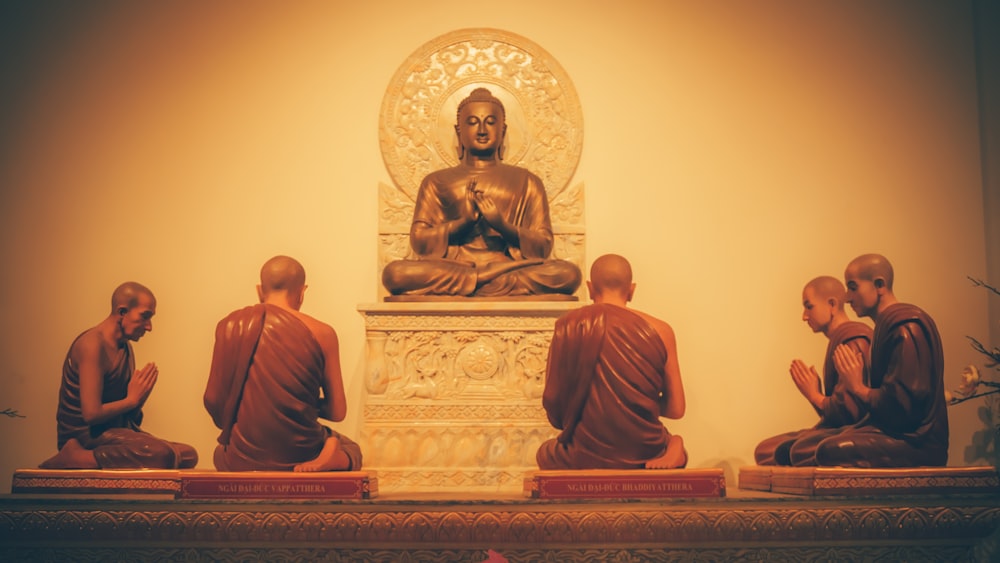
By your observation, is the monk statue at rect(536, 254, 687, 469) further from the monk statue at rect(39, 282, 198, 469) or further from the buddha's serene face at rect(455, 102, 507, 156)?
the buddha's serene face at rect(455, 102, 507, 156)

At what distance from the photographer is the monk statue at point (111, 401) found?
5148 millimetres

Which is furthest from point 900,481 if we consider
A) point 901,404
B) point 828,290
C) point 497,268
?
point 497,268

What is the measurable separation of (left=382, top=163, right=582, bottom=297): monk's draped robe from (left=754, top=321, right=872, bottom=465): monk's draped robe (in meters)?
1.64

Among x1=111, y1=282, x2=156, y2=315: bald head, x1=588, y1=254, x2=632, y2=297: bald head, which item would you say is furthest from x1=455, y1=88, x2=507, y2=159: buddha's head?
x1=111, y1=282, x2=156, y2=315: bald head

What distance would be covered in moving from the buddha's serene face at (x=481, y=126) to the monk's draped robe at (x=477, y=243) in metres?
0.16

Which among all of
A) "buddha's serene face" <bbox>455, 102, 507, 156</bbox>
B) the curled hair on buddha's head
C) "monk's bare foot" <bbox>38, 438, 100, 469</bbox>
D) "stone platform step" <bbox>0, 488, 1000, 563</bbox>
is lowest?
"stone platform step" <bbox>0, 488, 1000, 563</bbox>

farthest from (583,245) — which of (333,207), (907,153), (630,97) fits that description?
(907,153)

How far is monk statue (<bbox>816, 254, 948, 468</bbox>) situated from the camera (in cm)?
481

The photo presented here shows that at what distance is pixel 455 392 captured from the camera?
6.09 m

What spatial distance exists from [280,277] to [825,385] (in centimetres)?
279

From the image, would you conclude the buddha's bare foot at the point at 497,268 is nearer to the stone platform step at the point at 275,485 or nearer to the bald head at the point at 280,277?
the bald head at the point at 280,277

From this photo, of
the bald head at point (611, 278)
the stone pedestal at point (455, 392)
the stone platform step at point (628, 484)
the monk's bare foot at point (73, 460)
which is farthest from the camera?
the stone pedestal at point (455, 392)

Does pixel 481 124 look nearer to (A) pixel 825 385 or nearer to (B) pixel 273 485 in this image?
(A) pixel 825 385

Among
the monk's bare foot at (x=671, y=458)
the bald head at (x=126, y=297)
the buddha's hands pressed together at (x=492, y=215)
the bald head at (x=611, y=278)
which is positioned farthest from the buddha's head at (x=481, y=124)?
the monk's bare foot at (x=671, y=458)
